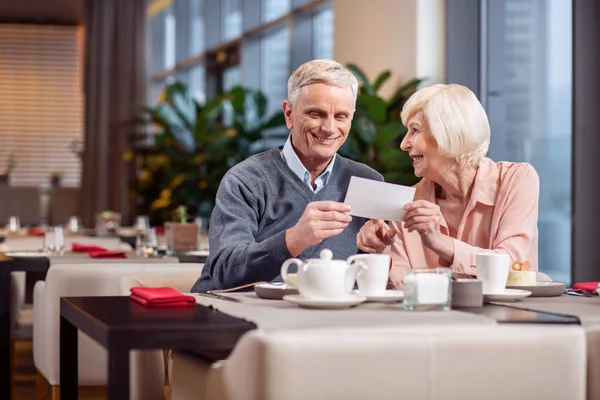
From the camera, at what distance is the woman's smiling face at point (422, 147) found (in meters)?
2.46

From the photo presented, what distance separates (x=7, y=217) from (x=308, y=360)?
712 cm

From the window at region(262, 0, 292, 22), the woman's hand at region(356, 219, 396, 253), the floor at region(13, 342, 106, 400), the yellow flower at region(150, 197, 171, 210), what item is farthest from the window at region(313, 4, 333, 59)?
the woman's hand at region(356, 219, 396, 253)

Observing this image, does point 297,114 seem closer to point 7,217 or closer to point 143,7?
point 7,217

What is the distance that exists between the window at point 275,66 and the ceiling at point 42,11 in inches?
172

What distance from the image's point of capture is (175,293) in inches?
72.2

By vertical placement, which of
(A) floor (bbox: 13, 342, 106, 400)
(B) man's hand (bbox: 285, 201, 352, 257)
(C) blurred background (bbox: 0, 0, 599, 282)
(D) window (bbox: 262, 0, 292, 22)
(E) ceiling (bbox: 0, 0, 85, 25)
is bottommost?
(A) floor (bbox: 13, 342, 106, 400)

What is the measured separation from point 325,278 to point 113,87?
32.0 feet

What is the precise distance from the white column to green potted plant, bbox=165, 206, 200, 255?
219 cm

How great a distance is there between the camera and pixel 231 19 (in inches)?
379

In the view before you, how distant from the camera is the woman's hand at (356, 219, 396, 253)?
7.52 feet

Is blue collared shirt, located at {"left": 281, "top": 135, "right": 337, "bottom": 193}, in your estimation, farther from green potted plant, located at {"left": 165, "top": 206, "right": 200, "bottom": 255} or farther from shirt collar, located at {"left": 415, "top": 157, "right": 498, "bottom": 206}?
green potted plant, located at {"left": 165, "top": 206, "right": 200, "bottom": 255}

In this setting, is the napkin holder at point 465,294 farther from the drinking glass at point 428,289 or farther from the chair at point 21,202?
the chair at point 21,202

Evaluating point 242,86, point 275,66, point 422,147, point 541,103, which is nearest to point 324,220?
point 422,147

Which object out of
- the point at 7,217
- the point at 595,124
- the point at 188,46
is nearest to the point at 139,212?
the point at 7,217
